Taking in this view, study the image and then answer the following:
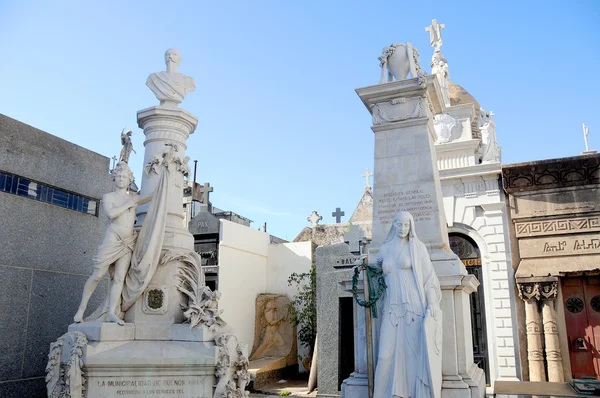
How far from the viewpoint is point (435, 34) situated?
1456 centimetres

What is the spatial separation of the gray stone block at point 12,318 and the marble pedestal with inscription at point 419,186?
193 inches

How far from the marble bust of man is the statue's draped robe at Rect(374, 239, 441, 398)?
162 inches

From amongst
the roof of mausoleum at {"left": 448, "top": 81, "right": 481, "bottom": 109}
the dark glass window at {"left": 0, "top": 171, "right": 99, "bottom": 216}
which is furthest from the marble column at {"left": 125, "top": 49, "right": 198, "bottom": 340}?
the roof of mausoleum at {"left": 448, "top": 81, "right": 481, "bottom": 109}

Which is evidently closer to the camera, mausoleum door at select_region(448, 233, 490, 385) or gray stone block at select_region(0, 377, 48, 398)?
gray stone block at select_region(0, 377, 48, 398)

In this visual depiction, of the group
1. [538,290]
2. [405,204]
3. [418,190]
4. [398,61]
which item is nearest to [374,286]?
[405,204]

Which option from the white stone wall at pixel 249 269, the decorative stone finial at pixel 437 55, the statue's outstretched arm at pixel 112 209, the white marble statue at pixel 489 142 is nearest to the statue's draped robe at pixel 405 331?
the statue's outstretched arm at pixel 112 209

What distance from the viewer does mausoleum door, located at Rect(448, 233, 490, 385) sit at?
35.5ft

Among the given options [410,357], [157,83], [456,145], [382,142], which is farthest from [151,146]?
[456,145]

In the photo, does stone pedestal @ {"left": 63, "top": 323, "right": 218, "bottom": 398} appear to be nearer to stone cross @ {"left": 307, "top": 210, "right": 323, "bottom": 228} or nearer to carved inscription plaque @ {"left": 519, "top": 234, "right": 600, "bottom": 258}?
carved inscription plaque @ {"left": 519, "top": 234, "right": 600, "bottom": 258}

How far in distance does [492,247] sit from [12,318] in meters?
9.34

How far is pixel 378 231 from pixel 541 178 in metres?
6.18

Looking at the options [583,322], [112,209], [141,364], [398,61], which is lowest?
[141,364]

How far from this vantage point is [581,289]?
1026 centimetres

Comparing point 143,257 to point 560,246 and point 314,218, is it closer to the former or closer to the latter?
point 560,246
